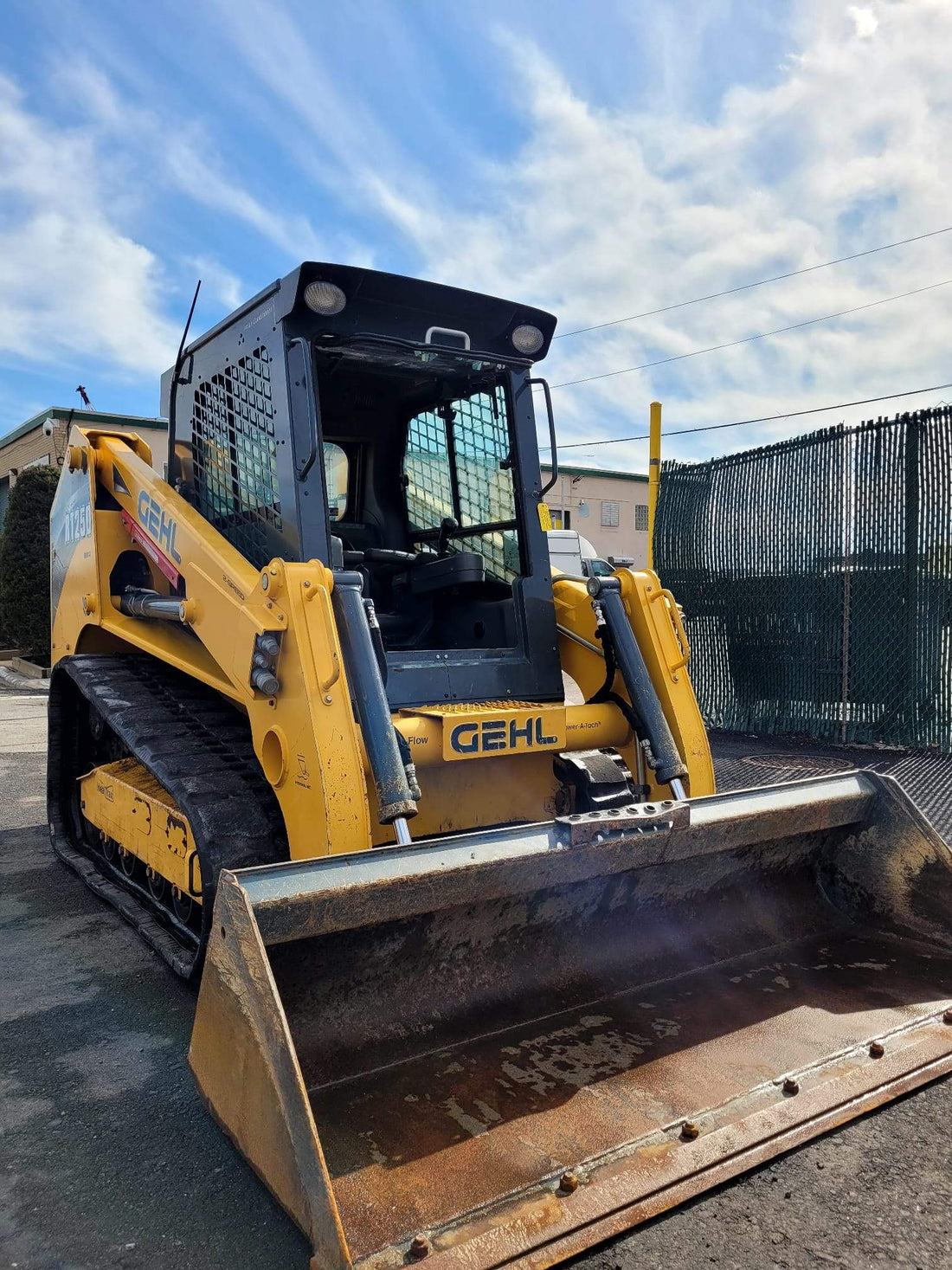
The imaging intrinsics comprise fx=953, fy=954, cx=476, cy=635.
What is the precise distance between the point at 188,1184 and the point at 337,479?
333cm

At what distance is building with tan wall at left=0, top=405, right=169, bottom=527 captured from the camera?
19734 millimetres

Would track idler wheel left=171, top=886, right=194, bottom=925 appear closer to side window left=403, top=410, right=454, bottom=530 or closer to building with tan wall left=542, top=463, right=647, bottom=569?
side window left=403, top=410, right=454, bottom=530

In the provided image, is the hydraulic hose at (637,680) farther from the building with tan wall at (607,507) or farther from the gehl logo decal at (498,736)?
the building with tan wall at (607,507)

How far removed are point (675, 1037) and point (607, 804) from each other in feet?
3.67

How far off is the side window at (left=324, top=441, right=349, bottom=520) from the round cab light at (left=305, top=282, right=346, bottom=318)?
1118 millimetres

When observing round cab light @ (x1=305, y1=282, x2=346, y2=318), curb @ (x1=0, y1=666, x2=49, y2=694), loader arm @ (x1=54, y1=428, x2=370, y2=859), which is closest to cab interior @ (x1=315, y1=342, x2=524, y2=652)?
round cab light @ (x1=305, y1=282, x2=346, y2=318)

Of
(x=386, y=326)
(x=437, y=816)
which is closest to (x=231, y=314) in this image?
(x=386, y=326)

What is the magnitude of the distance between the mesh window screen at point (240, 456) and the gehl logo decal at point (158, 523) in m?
0.23

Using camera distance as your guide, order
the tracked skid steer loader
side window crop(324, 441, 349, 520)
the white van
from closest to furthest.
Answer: the tracked skid steer loader < side window crop(324, 441, 349, 520) < the white van

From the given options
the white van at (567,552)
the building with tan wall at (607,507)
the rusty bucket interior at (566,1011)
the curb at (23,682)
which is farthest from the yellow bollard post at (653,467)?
the building with tan wall at (607,507)

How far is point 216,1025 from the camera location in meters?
2.34

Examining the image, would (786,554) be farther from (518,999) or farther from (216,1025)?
(216,1025)

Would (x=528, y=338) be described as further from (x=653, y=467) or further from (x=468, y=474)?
(x=653, y=467)

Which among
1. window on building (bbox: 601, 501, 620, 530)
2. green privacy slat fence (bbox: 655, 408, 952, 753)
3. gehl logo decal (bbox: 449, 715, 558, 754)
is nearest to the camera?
gehl logo decal (bbox: 449, 715, 558, 754)
